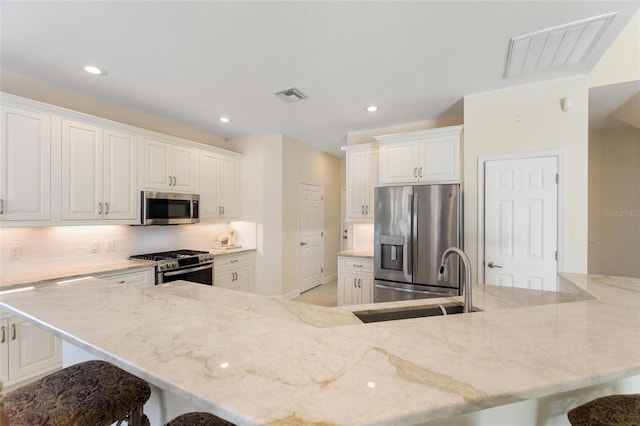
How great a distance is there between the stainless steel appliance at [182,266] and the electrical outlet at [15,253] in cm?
93

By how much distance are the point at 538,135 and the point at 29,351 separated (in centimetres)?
497

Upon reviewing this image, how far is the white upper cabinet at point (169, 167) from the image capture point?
3234 mm

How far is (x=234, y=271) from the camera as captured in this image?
4027 mm

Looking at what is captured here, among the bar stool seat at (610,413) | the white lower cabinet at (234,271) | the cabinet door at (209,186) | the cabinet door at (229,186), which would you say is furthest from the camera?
the cabinet door at (229,186)

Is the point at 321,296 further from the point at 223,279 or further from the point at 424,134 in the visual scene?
the point at 424,134

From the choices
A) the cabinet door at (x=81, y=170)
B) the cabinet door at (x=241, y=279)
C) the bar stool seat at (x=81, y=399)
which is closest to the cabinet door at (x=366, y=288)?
the cabinet door at (x=241, y=279)

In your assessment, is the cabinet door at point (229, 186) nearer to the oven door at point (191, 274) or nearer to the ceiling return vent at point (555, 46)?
the oven door at point (191, 274)

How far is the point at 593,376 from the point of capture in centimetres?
68

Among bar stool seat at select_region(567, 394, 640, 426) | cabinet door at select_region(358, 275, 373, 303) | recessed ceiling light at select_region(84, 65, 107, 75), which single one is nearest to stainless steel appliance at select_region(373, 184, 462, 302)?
cabinet door at select_region(358, 275, 373, 303)

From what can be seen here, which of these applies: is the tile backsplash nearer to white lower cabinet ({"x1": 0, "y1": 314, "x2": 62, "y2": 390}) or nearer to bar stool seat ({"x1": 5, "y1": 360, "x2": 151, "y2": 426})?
white lower cabinet ({"x1": 0, "y1": 314, "x2": 62, "y2": 390})

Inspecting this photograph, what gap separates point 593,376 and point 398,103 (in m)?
3.02

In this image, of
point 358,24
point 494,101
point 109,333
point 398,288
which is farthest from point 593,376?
point 494,101

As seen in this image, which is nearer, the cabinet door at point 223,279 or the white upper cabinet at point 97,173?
the white upper cabinet at point 97,173

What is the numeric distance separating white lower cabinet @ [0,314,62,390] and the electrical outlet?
0.63m
